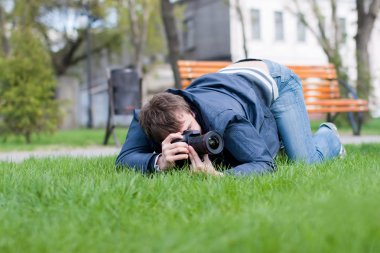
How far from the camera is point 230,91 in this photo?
158 inches

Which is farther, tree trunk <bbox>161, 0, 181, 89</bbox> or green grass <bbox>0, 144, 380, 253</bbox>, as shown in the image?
tree trunk <bbox>161, 0, 181, 89</bbox>

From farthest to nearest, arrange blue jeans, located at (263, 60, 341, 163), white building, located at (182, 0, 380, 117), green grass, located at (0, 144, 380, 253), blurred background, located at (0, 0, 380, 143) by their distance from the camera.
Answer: white building, located at (182, 0, 380, 117)
blurred background, located at (0, 0, 380, 143)
blue jeans, located at (263, 60, 341, 163)
green grass, located at (0, 144, 380, 253)

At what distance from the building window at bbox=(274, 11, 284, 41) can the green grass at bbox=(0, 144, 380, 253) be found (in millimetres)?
30839

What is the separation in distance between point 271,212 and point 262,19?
105ft

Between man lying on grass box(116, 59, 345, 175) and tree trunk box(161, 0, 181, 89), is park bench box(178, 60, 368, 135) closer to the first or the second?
tree trunk box(161, 0, 181, 89)

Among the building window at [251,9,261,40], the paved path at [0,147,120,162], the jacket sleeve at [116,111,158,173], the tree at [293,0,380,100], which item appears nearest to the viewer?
the jacket sleeve at [116,111,158,173]

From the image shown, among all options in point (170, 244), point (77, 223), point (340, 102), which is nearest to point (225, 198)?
point (77, 223)

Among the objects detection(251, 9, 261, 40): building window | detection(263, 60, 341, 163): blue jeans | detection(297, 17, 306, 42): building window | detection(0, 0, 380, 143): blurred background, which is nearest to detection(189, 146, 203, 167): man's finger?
detection(263, 60, 341, 163): blue jeans

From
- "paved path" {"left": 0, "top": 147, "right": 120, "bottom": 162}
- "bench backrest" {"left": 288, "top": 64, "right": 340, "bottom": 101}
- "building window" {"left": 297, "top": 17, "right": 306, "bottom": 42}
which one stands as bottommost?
"paved path" {"left": 0, "top": 147, "right": 120, "bottom": 162}

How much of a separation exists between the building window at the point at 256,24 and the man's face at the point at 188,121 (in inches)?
1186

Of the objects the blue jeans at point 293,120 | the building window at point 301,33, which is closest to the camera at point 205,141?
the blue jeans at point 293,120

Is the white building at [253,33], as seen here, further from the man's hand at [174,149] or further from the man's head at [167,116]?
the man's hand at [174,149]

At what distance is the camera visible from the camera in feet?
10.8

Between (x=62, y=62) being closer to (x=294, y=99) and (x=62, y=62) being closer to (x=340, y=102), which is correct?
(x=340, y=102)
